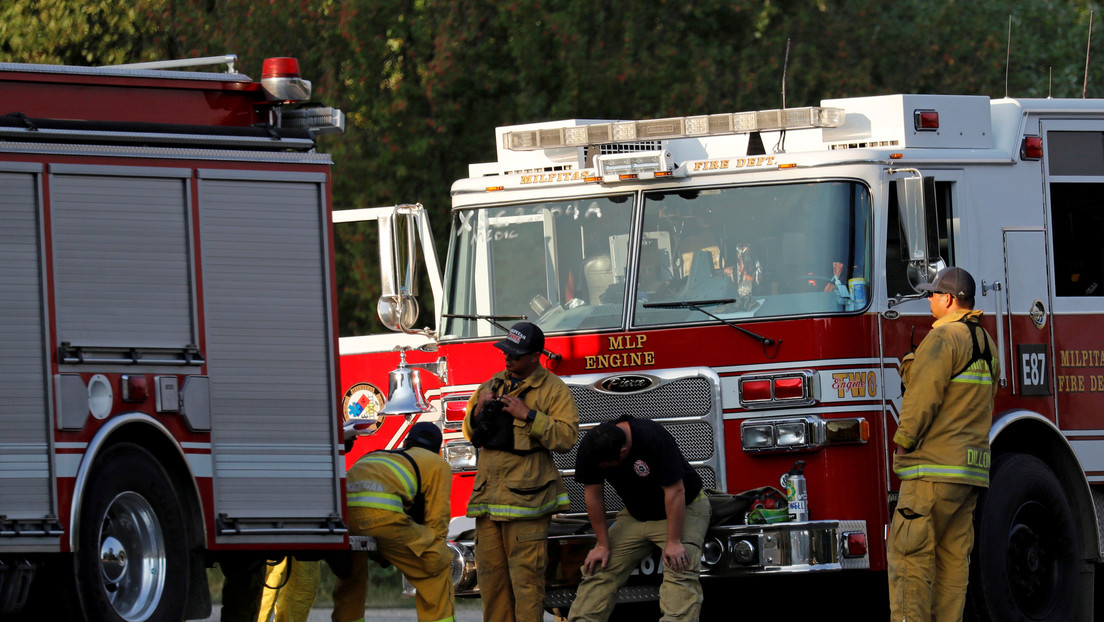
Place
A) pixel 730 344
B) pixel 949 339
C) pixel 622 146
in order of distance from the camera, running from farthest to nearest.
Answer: pixel 622 146, pixel 730 344, pixel 949 339

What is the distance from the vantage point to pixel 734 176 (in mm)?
9320

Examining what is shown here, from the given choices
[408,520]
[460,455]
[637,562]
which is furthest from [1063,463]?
[408,520]

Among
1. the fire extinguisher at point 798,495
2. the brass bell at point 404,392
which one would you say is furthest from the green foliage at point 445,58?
the fire extinguisher at point 798,495

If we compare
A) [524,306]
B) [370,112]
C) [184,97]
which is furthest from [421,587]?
[370,112]

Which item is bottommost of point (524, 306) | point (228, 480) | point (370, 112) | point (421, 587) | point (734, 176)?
point (421, 587)

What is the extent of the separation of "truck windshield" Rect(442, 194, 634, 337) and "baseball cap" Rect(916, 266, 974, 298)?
5.81 feet

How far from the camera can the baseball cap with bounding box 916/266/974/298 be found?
8.66 metres

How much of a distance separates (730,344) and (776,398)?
0.39 m

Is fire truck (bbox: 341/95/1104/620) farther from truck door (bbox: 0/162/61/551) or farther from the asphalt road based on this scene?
truck door (bbox: 0/162/61/551)

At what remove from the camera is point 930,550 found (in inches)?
335

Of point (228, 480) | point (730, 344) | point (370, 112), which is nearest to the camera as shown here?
point (228, 480)

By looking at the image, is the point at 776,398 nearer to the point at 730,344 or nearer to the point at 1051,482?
the point at 730,344

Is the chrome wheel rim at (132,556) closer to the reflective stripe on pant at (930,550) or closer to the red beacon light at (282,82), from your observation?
the red beacon light at (282,82)

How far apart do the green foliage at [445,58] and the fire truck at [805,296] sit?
769cm
